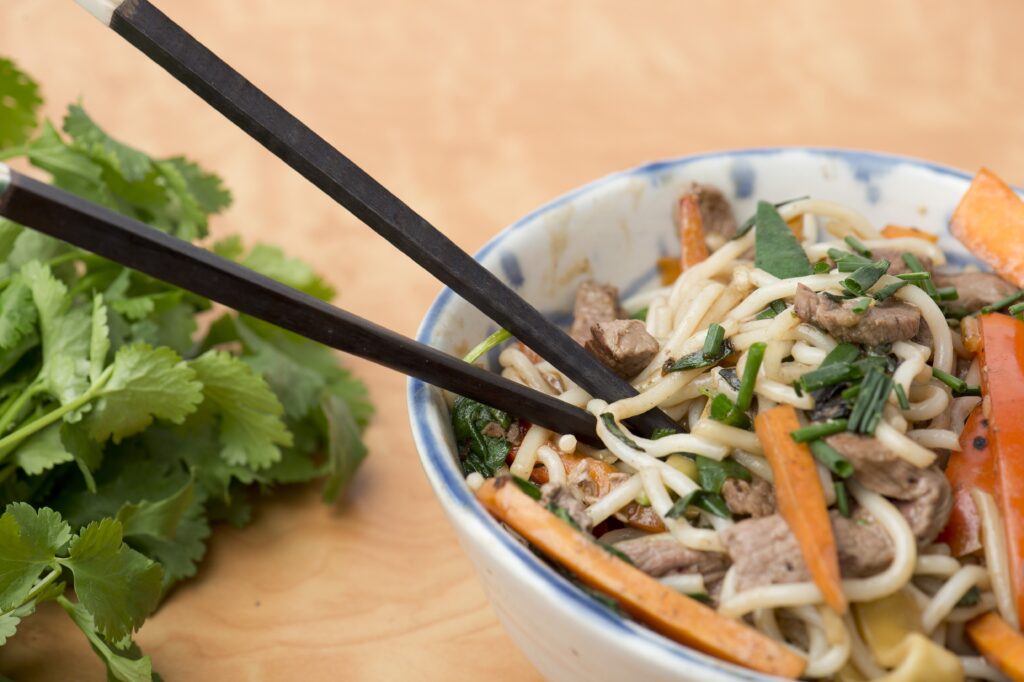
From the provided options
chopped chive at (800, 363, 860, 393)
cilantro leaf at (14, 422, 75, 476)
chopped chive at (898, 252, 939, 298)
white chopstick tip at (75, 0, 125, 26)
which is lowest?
cilantro leaf at (14, 422, 75, 476)

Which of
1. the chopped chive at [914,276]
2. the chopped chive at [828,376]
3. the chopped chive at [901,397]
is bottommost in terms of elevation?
the chopped chive at [828,376]

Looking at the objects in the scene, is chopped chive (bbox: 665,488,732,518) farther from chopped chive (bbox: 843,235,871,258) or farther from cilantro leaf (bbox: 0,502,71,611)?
cilantro leaf (bbox: 0,502,71,611)

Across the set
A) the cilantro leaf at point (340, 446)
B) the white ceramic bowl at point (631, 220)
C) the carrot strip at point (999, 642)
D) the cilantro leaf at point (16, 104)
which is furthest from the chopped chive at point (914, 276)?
the cilantro leaf at point (16, 104)

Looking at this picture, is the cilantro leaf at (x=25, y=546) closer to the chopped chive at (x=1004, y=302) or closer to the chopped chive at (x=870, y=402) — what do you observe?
the chopped chive at (x=870, y=402)

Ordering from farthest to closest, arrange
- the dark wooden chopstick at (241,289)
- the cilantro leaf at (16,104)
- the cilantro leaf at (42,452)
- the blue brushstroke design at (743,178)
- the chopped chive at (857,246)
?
the cilantro leaf at (16,104)
the blue brushstroke design at (743,178)
the cilantro leaf at (42,452)
the chopped chive at (857,246)
the dark wooden chopstick at (241,289)

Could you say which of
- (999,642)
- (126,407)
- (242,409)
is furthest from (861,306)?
(126,407)

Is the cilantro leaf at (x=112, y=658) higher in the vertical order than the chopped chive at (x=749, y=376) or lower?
lower

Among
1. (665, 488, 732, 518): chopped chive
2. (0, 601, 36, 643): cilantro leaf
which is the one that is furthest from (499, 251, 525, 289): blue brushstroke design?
(0, 601, 36, 643): cilantro leaf

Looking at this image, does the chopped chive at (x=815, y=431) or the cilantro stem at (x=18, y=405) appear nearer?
the chopped chive at (x=815, y=431)

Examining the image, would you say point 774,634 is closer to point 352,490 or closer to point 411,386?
point 411,386
